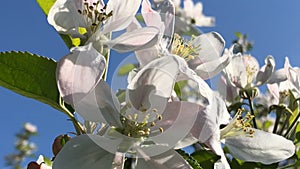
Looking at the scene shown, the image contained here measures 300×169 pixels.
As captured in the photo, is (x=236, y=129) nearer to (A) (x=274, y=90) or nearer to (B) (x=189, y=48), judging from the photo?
(B) (x=189, y=48)

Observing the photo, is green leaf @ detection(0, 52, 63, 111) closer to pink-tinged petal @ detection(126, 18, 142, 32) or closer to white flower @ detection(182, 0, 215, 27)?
pink-tinged petal @ detection(126, 18, 142, 32)

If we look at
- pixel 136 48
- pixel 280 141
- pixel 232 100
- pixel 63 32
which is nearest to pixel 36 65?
pixel 63 32

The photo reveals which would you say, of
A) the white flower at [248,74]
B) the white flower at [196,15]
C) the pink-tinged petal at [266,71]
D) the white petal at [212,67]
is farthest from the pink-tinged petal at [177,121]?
A: the white flower at [196,15]

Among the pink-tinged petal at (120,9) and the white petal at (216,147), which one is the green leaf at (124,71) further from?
the white petal at (216,147)

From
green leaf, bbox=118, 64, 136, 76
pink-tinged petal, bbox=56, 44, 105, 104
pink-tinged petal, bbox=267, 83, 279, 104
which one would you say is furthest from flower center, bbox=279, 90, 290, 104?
pink-tinged petal, bbox=56, 44, 105, 104

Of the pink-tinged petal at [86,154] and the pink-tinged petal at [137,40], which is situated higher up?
the pink-tinged petal at [137,40]

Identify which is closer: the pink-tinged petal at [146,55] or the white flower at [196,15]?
the pink-tinged petal at [146,55]
